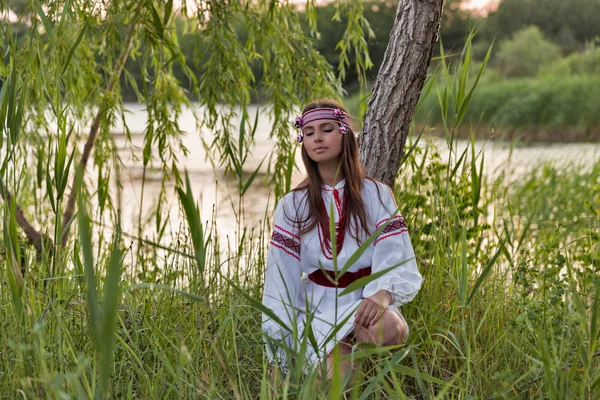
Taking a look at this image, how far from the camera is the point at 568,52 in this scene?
2356 cm

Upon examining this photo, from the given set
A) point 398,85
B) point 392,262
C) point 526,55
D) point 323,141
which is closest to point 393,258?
point 392,262

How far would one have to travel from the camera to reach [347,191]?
2182mm

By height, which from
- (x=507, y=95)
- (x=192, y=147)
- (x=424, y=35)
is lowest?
(x=192, y=147)

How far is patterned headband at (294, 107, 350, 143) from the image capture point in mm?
2180

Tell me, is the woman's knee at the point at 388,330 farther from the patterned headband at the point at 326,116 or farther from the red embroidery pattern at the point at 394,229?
the patterned headband at the point at 326,116

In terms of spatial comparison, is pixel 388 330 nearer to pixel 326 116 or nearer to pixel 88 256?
pixel 326 116

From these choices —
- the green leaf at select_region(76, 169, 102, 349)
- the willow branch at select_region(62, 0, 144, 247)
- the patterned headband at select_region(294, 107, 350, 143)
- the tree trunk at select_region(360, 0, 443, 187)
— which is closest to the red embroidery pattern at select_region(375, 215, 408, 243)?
the patterned headband at select_region(294, 107, 350, 143)

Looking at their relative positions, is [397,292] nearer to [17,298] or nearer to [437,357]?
[437,357]

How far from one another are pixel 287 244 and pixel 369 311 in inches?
14.7

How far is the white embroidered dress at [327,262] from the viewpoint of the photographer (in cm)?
204

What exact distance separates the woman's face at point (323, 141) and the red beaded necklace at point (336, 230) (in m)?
0.12

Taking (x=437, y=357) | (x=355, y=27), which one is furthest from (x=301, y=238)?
(x=355, y=27)

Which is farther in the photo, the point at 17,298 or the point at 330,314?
the point at 330,314

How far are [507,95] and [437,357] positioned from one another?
14059 millimetres
